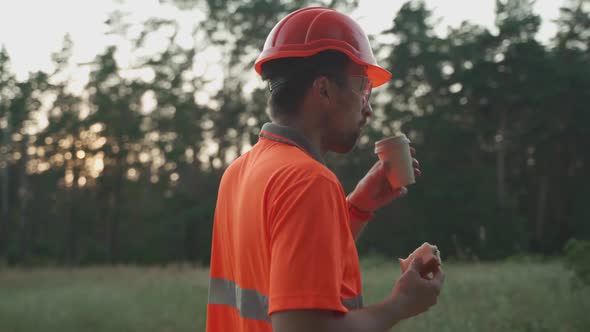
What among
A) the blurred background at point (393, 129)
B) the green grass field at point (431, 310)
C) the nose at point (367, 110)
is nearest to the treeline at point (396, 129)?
the blurred background at point (393, 129)

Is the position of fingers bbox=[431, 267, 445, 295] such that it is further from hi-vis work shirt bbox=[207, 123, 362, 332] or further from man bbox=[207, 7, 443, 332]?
hi-vis work shirt bbox=[207, 123, 362, 332]

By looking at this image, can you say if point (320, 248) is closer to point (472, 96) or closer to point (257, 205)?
point (257, 205)

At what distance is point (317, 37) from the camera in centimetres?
191

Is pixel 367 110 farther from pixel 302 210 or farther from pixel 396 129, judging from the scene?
pixel 396 129

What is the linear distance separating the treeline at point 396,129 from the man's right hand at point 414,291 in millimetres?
26841

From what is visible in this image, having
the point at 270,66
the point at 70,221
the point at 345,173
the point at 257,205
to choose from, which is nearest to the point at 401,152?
the point at 270,66

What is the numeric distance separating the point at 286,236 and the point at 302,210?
76mm

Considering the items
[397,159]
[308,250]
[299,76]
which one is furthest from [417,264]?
[397,159]

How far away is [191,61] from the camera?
102 feet

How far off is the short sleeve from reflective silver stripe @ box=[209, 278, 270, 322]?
0.79 ft

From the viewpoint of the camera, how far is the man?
1.49 m

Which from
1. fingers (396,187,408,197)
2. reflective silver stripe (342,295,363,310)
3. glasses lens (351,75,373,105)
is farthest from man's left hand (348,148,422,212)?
reflective silver stripe (342,295,363,310)

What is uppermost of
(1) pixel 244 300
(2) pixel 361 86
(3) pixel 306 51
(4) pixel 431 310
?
(3) pixel 306 51

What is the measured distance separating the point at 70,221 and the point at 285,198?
45.9 m
